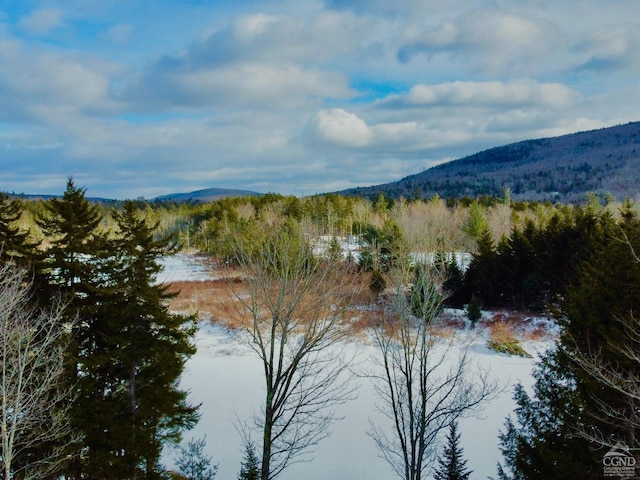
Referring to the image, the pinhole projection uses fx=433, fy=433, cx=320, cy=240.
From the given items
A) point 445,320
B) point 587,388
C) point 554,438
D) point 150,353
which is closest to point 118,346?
point 150,353

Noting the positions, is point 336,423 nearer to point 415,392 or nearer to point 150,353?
point 415,392

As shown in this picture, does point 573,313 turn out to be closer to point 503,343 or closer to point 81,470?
point 81,470

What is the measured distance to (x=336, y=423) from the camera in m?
21.1

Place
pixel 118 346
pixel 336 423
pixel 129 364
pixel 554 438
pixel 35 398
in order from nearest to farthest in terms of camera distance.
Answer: pixel 35 398 < pixel 554 438 < pixel 129 364 < pixel 118 346 < pixel 336 423

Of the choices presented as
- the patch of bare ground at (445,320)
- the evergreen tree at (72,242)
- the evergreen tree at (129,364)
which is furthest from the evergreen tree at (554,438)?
the patch of bare ground at (445,320)

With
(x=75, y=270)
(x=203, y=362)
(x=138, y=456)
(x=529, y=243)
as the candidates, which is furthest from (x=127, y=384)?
(x=529, y=243)

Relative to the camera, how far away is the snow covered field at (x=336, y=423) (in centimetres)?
1805

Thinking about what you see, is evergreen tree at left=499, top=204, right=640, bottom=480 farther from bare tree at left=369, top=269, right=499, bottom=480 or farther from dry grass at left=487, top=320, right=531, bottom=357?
dry grass at left=487, top=320, right=531, bottom=357

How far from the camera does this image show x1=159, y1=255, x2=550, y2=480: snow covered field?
A: 59.2 feet

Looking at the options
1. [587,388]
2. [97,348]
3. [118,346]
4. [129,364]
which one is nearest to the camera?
[587,388]

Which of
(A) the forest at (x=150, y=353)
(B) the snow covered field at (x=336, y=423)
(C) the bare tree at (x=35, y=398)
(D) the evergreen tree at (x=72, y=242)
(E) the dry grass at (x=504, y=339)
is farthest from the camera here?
(E) the dry grass at (x=504, y=339)

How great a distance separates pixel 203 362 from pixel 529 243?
29.2 meters

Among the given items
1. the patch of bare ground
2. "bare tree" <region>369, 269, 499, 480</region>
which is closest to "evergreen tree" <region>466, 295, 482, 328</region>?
the patch of bare ground

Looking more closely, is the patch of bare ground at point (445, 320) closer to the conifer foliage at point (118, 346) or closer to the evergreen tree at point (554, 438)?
the conifer foliage at point (118, 346)
